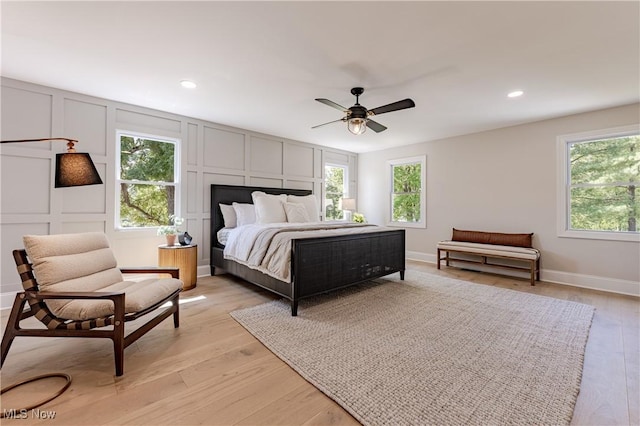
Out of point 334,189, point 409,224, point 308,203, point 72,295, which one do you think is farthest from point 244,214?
point 409,224

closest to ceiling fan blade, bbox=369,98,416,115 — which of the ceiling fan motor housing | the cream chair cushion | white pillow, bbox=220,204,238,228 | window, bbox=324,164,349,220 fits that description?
the ceiling fan motor housing

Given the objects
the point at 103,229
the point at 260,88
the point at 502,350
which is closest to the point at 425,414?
the point at 502,350

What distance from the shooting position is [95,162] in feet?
11.8

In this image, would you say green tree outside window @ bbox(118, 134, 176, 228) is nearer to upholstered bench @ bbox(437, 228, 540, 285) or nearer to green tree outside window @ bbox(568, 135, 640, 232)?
upholstered bench @ bbox(437, 228, 540, 285)

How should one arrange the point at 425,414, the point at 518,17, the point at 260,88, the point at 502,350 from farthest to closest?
the point at 260,88 < the point at 502,350 < the point at 518,17 < the point at 425,414

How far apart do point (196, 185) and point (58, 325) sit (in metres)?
2.85

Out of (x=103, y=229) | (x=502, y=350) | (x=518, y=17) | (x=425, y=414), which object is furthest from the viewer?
(x=103, y=229)

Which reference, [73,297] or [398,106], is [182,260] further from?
[398,106]

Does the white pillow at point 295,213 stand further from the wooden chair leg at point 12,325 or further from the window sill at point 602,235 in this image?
the window sill at point 602,235

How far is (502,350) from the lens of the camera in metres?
2.21

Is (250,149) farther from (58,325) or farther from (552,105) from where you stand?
(552,105)

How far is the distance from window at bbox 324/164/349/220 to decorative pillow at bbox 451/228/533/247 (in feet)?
8.56

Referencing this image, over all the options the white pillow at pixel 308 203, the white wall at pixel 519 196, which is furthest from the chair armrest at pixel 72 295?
the white wall at pixel 519 196

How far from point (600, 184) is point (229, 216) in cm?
555
